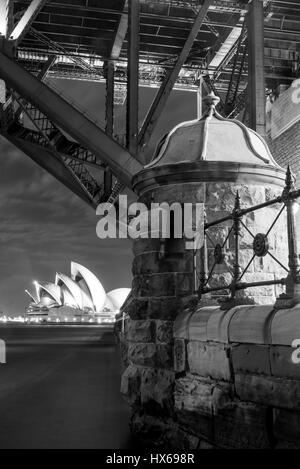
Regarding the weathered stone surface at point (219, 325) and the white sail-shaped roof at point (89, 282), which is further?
the white sail-shaped roof at point (89, 282)

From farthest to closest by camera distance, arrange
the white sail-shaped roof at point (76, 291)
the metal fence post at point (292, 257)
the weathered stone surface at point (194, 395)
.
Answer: the white sail-shaped roof at point (76, 291)
the weathered stone surface at point (194, 395)
the metal fence post at point (292, 257)

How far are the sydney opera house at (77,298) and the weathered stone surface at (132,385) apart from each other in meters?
58.0

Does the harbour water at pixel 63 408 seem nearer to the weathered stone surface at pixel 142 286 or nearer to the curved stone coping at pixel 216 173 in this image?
the weathered stone surface at pixel 142 286

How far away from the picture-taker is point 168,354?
6055mm

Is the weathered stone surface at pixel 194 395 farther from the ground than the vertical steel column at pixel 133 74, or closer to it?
closer to it

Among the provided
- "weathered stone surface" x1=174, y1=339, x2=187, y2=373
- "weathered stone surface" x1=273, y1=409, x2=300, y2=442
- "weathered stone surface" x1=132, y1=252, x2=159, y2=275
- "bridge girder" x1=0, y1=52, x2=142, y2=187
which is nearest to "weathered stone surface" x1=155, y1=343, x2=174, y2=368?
"weathered stone surface" x1=174, y1=339, x2=187, y2=373

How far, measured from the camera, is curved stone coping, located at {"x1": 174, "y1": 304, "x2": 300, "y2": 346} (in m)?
3.82

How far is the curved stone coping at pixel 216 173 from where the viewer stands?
601cm

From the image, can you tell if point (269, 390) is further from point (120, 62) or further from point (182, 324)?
point (120, 62)

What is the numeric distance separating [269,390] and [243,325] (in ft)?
1.94

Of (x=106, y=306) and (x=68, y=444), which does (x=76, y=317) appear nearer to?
(x=106, y=306)

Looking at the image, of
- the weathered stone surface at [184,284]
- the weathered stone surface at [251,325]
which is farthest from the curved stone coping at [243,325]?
the weathered stone surface at [184,284]

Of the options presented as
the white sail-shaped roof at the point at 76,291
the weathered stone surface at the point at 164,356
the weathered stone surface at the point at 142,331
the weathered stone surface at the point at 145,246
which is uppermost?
the white sail-shaped roof at the point at 76,291

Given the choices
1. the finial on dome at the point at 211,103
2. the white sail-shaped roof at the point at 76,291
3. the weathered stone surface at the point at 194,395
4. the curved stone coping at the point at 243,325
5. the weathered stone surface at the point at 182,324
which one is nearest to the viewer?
the curved stone coping at the point at 243,325
